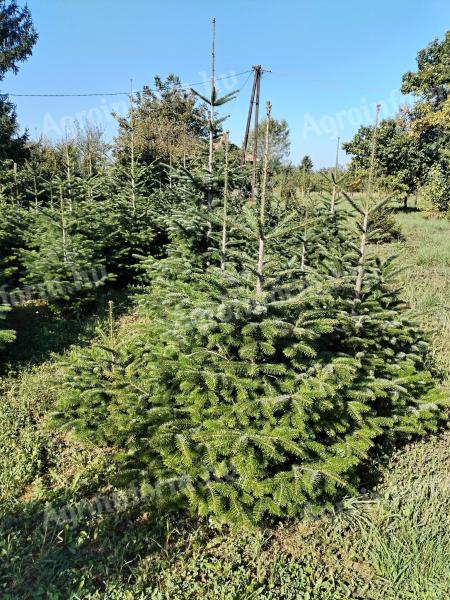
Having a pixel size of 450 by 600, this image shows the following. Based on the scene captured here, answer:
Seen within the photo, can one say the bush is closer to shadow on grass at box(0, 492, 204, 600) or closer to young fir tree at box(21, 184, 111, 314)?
young fir tree at box(21, 184, 111, 314)

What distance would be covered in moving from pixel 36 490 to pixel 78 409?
732 millimetres

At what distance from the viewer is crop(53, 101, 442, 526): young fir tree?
9.55 ft

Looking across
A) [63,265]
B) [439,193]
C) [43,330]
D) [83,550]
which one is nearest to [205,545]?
[83,550]

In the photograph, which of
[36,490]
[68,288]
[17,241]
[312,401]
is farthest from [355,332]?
[17,241]

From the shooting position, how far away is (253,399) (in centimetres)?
316

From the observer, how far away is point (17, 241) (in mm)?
8211

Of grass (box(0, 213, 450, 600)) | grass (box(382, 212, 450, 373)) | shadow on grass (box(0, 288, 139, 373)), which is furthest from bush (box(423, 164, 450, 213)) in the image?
grass (box(0, 213, 450, 600))

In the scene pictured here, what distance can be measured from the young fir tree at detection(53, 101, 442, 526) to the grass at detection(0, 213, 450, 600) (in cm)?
26

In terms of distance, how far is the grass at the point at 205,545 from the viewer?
2639mm

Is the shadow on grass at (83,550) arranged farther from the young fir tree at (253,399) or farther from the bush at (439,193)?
the bush at (439,193)

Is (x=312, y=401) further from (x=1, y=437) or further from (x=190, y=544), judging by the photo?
(x=1, y=437)

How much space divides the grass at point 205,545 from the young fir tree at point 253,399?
257mm

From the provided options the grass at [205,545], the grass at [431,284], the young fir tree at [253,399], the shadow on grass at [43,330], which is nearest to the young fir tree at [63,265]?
the shadow on grass at [43,330]

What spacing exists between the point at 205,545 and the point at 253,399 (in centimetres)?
114
